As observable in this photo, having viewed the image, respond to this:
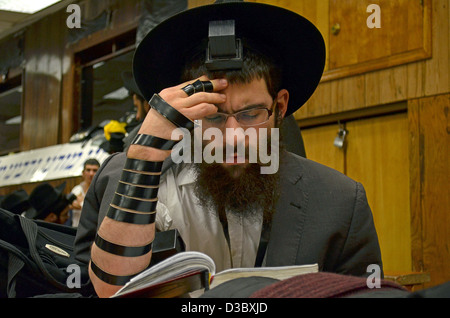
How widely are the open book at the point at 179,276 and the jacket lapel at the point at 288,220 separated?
0.44 metres

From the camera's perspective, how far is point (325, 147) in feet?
15.0

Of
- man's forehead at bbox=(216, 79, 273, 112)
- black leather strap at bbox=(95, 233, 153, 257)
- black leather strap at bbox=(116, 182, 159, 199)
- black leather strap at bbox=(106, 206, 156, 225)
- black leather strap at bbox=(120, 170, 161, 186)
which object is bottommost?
black leather strap at bbox=(95, 233, 153, 257)

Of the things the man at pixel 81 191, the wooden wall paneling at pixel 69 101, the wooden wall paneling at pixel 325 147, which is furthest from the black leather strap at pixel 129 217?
the wooden wall paneling at pixel 69 101

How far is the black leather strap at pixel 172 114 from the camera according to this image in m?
1.29

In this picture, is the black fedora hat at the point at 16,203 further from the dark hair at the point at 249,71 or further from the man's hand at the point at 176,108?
the man's hand at the point at 176,108

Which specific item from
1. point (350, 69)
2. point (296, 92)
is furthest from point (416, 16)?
point (296, 92)

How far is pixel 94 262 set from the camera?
4.00 feet

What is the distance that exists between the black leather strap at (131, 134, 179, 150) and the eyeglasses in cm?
23

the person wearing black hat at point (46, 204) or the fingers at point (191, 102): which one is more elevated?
the fingers at point (191, 102)

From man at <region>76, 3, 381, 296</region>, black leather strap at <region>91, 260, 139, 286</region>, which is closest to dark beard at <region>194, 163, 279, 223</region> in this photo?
man at <region>76, 3, 381, 296</region>

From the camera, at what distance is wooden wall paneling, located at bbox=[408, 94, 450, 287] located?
3500 mm

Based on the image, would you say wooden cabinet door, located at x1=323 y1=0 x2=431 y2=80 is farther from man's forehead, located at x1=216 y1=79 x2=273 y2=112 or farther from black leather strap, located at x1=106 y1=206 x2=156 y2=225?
black leather strap, located at x1=106 y1=206 x2=156 y2=225
